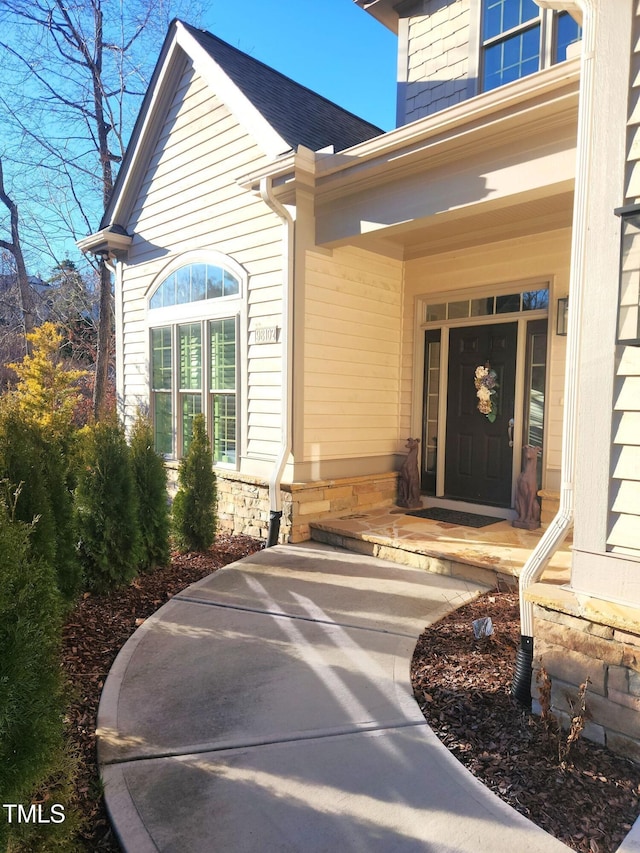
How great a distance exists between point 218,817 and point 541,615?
1.57 metres

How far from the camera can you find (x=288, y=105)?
20.2 feet

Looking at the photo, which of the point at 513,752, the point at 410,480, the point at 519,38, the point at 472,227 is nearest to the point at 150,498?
the point at 410,480

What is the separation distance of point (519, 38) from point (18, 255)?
12.8m

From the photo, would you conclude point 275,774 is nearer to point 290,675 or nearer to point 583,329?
point 290,675

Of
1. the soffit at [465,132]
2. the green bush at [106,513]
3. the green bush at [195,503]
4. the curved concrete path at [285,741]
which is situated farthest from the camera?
the green bush at [195,503]

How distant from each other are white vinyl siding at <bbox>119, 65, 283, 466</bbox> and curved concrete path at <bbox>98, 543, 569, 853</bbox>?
8.58 feet

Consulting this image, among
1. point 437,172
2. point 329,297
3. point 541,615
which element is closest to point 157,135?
point 329,297

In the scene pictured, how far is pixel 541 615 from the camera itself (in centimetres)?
248

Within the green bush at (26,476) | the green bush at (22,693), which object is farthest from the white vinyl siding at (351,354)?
the green bush at (22,693)

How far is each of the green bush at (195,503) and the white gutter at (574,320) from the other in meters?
3.16

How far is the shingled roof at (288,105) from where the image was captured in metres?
5.57

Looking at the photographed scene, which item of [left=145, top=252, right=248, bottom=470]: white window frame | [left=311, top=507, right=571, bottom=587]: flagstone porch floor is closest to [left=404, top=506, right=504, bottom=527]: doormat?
[left=311, top=507, right=571, bottom=587]: flagstone porch floor

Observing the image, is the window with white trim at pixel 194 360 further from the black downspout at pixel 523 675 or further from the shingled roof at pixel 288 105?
the black downspout at pixel 523 675

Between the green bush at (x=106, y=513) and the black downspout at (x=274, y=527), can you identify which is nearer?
the green bush at (x=106, y=513)
